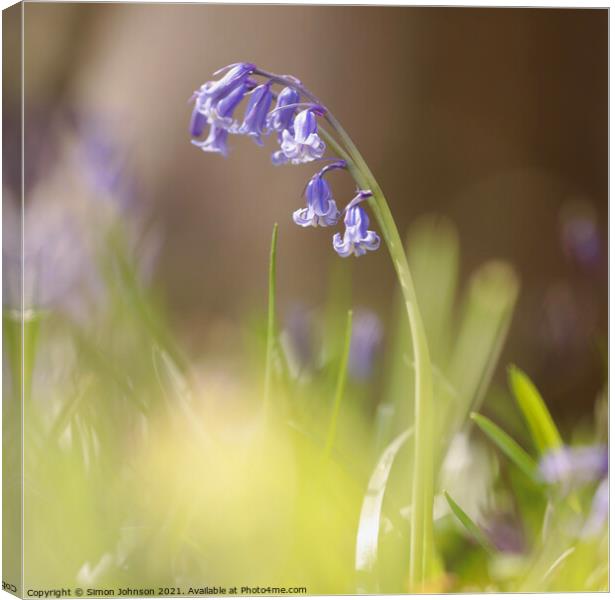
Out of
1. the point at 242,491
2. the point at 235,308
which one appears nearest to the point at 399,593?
the point at 242,491

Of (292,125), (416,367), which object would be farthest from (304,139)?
(416,367)

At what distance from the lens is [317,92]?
1582 mm

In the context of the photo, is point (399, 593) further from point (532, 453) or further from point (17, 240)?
point (17, 240)

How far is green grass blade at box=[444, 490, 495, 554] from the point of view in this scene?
1.47m

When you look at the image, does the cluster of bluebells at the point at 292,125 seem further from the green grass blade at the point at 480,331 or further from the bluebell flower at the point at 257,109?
the green grass blade at the point at 480,331

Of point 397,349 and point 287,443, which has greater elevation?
point 397,349

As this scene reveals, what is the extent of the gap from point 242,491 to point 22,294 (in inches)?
16.3

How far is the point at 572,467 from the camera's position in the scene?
5.39 ft

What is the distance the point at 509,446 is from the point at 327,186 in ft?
1.53

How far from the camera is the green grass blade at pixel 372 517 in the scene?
150cm

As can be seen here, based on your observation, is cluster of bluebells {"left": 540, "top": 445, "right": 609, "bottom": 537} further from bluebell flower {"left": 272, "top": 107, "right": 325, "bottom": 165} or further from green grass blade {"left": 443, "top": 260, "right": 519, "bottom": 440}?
bluebell flower {"left": 272, "top": 107, "right": 325, "bottom": 165}

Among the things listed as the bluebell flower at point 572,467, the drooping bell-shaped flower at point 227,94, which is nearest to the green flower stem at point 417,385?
the drooping bell-shaped flower at point 227,94

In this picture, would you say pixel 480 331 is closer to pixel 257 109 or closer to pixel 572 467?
pixel 572 467

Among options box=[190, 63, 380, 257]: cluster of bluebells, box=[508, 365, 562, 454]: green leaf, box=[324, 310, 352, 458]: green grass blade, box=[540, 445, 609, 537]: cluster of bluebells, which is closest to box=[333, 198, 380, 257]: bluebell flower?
box=[190, 63, 380, 257]: cluster of bluebells
